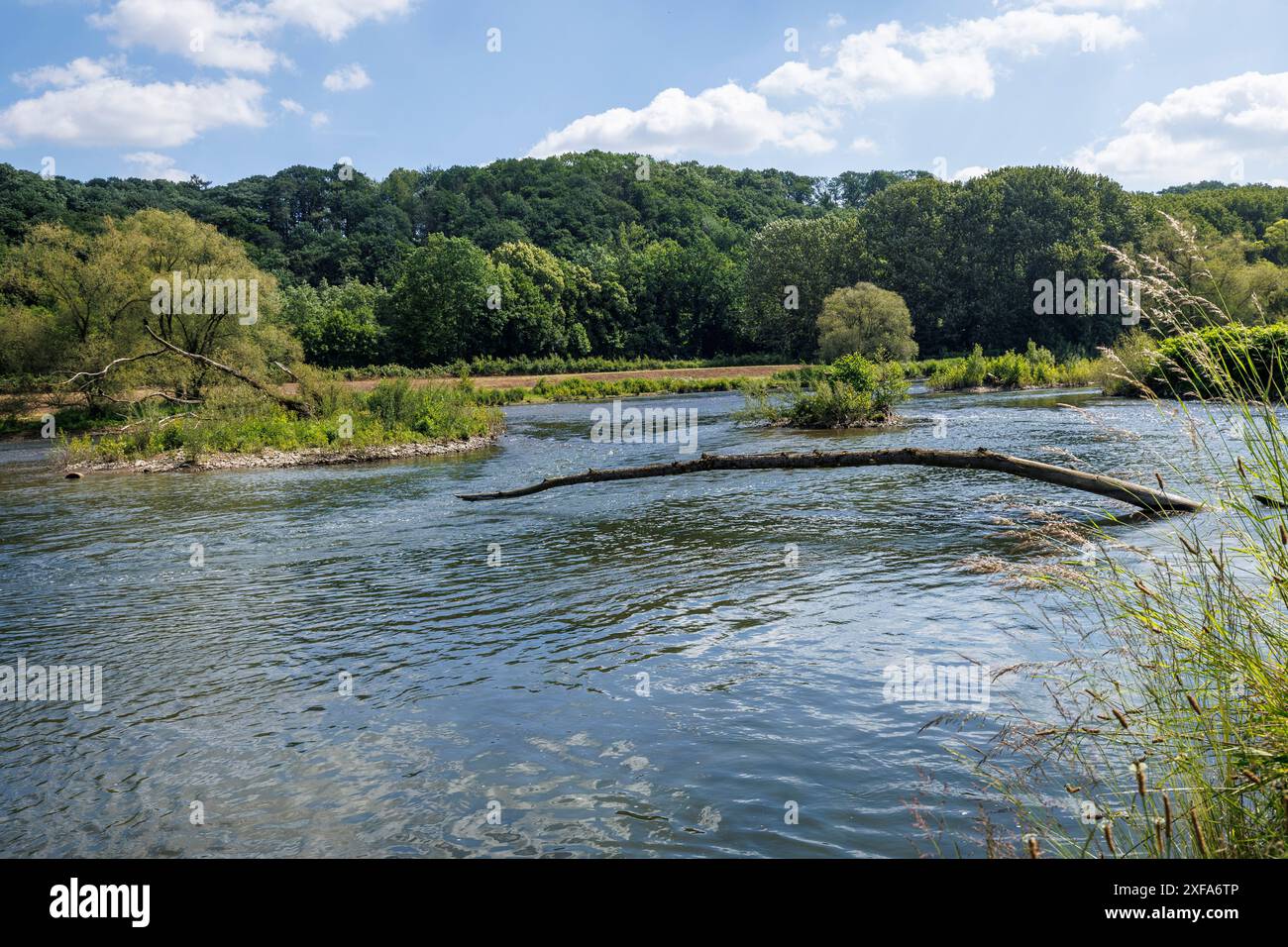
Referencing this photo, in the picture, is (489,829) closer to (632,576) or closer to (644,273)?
(632,576)

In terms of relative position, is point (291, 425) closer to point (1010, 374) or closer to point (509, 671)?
point (509, 671)

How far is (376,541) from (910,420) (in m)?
22.9

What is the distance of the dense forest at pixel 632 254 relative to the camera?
8169 centimetres

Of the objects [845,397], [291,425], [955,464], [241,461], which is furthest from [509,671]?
[845,397]

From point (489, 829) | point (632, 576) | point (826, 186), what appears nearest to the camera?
point (489, 829)

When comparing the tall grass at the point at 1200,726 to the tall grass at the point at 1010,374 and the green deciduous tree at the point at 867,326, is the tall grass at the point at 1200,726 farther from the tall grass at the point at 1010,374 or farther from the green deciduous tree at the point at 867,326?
the green deciduous tree at the point at 867,326

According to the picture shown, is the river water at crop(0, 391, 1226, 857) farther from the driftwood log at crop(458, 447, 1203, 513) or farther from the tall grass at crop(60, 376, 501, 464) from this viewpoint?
the tall grass at crop(60, 376, 501, 464)

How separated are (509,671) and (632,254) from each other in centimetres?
10809

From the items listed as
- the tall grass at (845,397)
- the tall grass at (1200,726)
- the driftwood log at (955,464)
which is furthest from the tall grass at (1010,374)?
the tall grass at (1200,726)

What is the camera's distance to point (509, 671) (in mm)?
8383

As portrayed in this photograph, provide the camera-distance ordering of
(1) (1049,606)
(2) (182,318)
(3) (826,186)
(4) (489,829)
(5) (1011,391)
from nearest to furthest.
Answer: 1. (4) (489,829)
2. (1) (1049,606)
3. (2) (182,318)
4. (5) (1011,391)
5. (3) (826,186)

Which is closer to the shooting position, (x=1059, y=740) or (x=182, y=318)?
(x=1059, y=740)
